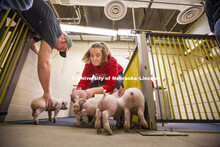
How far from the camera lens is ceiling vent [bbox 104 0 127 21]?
169 centimetres

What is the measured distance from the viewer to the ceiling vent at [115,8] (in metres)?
1.69

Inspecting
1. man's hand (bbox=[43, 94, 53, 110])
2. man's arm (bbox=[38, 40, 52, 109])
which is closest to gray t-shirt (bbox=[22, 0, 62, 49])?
man's arm (bbox=[38, 40, 52, 109])

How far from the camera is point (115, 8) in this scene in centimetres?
177

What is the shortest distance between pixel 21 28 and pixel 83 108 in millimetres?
930

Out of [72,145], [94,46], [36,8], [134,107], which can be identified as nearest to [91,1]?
[94,46]

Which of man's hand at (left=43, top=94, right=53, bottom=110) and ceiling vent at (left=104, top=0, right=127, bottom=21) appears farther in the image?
ceiling vent at (left=104, top=0, right=127, bottom=21)

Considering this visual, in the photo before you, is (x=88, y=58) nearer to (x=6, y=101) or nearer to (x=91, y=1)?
(x=6, y=101)

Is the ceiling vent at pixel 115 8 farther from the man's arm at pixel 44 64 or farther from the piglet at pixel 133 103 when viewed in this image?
the piglet at pixel 133 103

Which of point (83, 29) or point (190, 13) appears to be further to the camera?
point (83, 29)

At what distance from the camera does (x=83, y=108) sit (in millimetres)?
876

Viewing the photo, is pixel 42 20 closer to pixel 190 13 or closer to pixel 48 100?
pixel 48 100

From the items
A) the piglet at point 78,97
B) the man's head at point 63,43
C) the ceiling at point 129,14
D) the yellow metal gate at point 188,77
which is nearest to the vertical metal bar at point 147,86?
the yellow metal gate at point 188,77

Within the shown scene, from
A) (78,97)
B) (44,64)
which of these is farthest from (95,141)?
(44,64)

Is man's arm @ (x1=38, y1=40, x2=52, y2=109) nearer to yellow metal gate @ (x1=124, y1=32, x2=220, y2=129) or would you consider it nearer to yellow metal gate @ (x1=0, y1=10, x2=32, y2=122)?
yellow metal gate @ (x1=0, y1=10, x2=32, y2=122)
